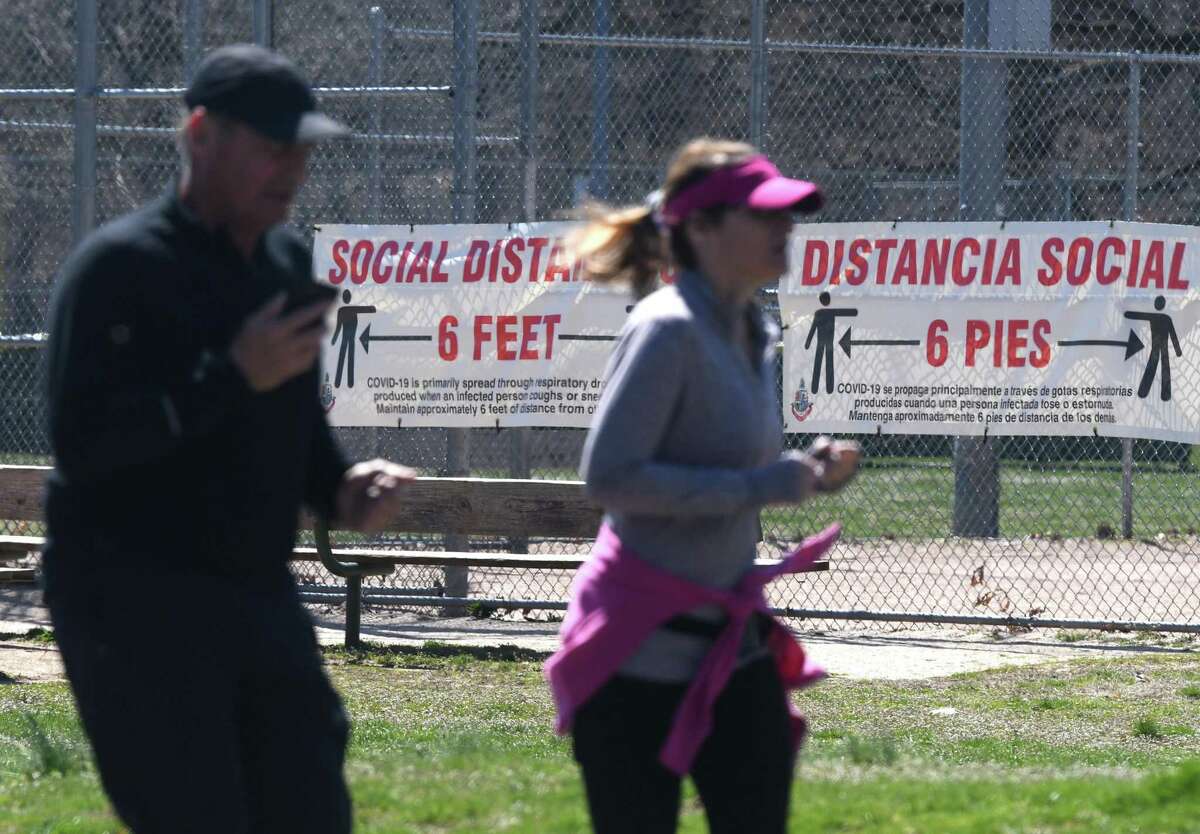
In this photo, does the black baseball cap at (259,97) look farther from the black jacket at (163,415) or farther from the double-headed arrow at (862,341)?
the double-headed arrow at (862,341)

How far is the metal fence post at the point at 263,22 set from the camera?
366 inches

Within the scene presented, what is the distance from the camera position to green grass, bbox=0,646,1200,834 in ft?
15.8

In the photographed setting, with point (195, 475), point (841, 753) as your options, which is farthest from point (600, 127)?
point (195, 475)

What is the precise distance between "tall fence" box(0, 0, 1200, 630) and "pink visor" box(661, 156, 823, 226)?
5.94 m

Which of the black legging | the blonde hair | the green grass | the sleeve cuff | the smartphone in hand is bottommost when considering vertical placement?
the green grass

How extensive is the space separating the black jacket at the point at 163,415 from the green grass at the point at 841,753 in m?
2.15

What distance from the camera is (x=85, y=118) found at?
31.1 feet

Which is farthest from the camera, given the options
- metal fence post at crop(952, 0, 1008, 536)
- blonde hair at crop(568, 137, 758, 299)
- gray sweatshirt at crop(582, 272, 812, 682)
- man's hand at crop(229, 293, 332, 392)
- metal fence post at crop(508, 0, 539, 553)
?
metal fence post at crop(952, 0, 1008, 536)

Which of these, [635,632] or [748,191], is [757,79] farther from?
[635,632]

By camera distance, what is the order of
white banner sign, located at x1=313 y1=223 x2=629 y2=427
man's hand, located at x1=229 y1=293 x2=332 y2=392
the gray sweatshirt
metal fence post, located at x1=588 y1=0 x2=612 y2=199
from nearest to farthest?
man's hand, located at x1=229 y1=293 x2=332 y2=392
the gray sweatshirt
white banner sign, located at x1=313 y1=223 x2=629 y2=427
metal fence post, located at x1=588 y1=0 x2=612 y2=199

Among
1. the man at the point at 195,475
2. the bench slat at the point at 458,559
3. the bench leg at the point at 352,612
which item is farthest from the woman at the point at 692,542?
the bench leg at the point at 352,612

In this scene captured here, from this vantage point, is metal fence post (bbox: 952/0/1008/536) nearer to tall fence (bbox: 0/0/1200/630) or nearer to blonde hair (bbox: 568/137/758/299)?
tall fence (bbox: 0/0/1200/630)

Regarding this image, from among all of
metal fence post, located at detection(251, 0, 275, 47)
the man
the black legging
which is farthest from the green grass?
metal fence post, located at detection(251, 0, 275, 47)

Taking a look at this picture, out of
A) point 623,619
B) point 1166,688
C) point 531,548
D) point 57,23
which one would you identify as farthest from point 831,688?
point 57,23
